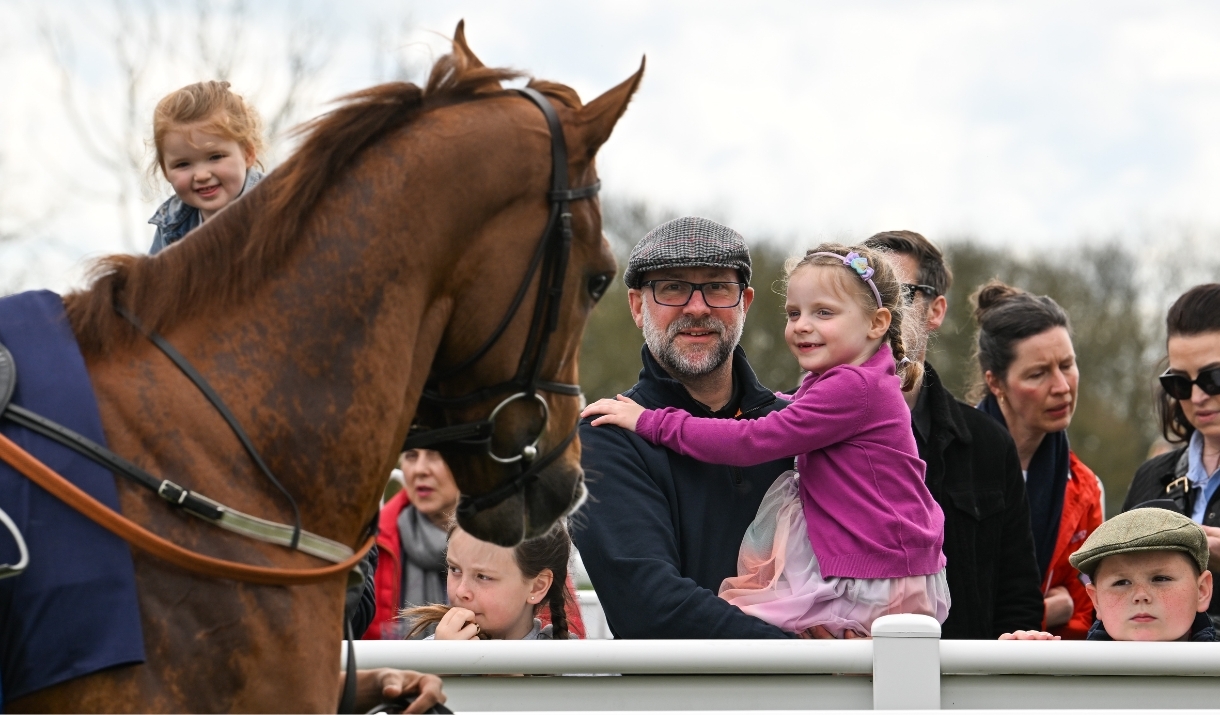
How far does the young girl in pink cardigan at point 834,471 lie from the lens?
3.36 metres

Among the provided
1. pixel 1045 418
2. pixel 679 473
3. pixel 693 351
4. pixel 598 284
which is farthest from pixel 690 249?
pixel 1045 418

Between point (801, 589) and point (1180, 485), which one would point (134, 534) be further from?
point (1180, 485)

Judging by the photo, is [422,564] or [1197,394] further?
[422,564]

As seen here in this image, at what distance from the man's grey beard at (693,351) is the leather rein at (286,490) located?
3.89ft

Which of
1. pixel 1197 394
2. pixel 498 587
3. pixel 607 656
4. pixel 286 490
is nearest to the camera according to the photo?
pixel 286 490

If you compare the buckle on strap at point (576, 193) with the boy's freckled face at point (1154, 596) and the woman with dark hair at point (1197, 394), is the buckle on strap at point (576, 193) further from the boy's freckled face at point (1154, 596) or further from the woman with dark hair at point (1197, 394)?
the woman with dark hair at point (1197, 394)

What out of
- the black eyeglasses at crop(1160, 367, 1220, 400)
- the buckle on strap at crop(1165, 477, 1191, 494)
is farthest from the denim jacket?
the buckle on strap at crop(1165, 477, 1191, 494)

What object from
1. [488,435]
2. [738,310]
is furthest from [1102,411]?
[488,435]

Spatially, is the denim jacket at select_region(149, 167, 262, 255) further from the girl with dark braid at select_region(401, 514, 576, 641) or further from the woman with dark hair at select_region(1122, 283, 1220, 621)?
the woman with dark hair at select_region(1122, 283, 1220, 621)

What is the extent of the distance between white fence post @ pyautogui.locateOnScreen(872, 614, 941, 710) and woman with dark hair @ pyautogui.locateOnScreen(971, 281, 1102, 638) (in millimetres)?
1961

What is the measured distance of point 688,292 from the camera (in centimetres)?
377

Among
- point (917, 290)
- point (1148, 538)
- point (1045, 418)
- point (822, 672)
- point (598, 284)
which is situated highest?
point (917, 290)

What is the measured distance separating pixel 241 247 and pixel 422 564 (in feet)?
10.3

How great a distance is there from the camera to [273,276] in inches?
Answer: 86.3
